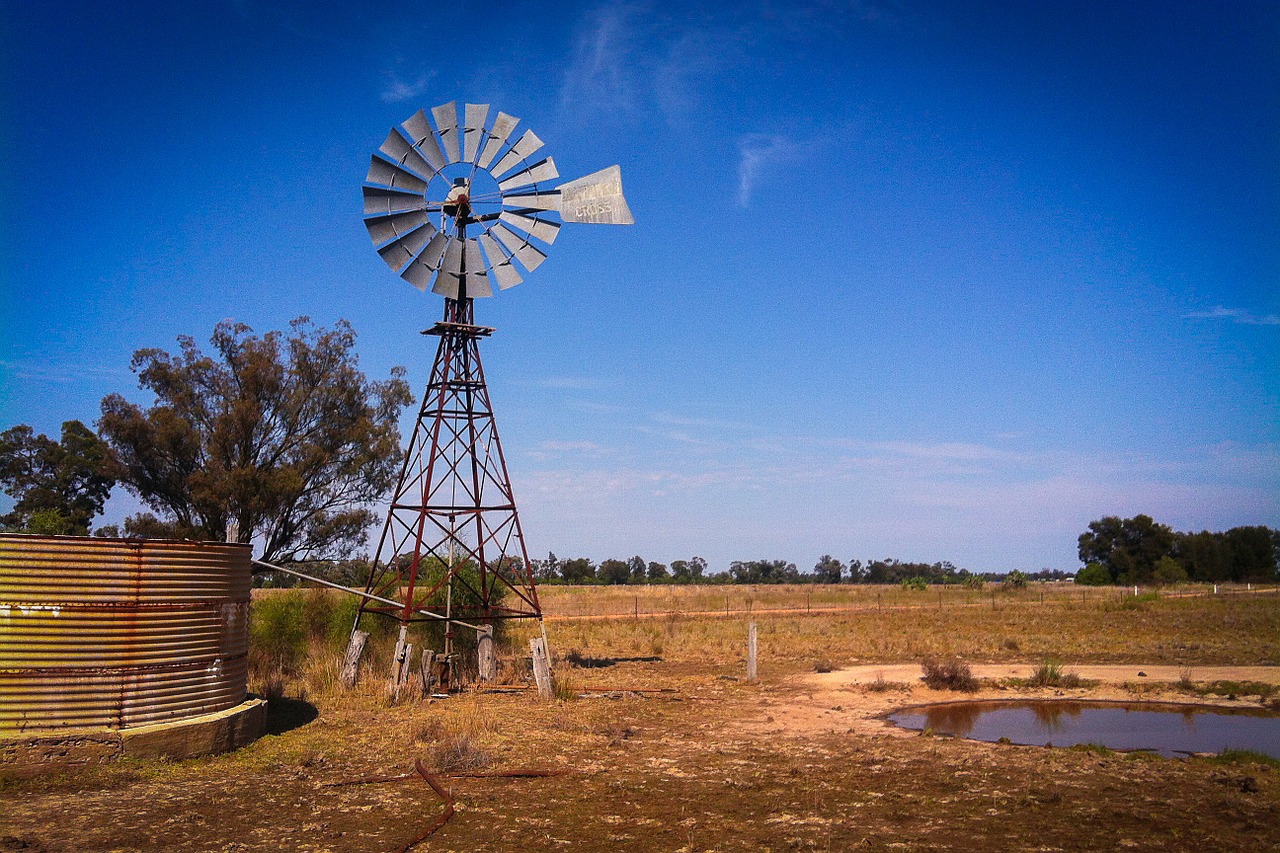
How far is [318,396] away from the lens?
118ft

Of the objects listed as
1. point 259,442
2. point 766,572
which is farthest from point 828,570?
point 259,442

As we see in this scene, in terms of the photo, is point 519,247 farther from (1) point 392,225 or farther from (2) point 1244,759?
(2) point 1244,759

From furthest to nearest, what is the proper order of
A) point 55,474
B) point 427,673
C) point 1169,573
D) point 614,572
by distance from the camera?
point 614,572 < point 1169,573 < point 55,474 < point 427,673

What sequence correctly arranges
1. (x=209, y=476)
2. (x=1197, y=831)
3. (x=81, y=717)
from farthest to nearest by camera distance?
(x=209, y=476) → (x=81, y=717) → (x=1197, y=831)

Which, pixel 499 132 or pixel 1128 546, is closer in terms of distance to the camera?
pixel 499 132

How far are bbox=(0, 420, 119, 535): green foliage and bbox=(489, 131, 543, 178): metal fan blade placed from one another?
2290cm

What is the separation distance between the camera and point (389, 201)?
65.3ft

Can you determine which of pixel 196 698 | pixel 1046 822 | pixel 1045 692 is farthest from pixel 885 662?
pixel 196 698

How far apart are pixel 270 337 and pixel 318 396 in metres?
2.86

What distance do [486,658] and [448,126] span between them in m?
11.6

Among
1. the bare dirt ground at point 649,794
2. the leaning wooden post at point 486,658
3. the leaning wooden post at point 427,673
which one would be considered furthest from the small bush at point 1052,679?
the leaning wooden post at point 427,673

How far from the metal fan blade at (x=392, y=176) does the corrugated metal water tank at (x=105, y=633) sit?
1001 cm

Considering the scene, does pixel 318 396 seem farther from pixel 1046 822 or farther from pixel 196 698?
pixel 1046 822

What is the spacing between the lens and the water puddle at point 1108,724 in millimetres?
15383
